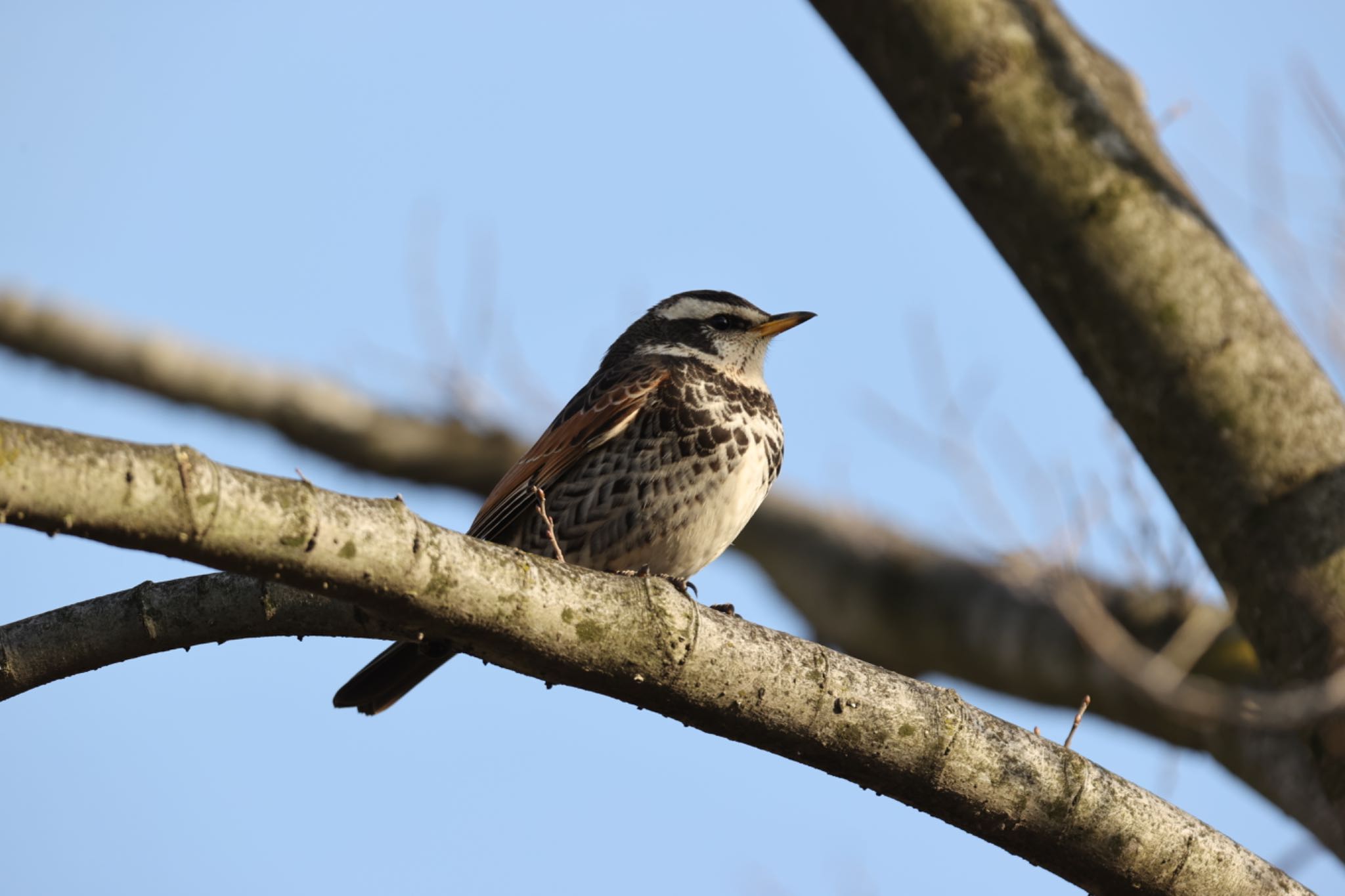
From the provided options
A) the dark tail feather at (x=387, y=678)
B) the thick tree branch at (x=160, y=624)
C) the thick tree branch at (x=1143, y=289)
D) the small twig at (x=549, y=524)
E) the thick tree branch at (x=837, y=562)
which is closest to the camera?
the thick tree branch at (x=160, y=624)

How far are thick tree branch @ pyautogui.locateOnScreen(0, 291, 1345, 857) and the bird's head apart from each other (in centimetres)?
228

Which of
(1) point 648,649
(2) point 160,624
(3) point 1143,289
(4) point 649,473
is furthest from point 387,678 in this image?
(3) point 1143,289

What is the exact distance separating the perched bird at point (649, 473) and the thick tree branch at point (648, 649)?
2.18m

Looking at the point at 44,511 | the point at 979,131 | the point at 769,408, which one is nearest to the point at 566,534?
the point at 769,408

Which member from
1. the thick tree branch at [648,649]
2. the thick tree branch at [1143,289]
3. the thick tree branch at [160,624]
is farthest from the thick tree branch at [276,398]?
the thick tree branch at [648,649]

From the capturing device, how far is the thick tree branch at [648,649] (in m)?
2.79

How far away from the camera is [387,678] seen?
5.46 meters

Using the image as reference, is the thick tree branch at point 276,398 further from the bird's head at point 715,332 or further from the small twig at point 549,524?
the small twig at point 549,524

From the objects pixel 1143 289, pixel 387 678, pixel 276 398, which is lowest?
pixel 1143 289

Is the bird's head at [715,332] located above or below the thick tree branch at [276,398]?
below

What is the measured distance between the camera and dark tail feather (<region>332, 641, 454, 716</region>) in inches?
214

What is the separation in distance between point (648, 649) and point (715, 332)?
3.71m

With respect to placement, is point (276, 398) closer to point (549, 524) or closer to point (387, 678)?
point (387, 678)

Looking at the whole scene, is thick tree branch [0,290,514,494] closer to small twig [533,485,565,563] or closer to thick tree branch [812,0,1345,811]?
small twig [533,485,565,563]
